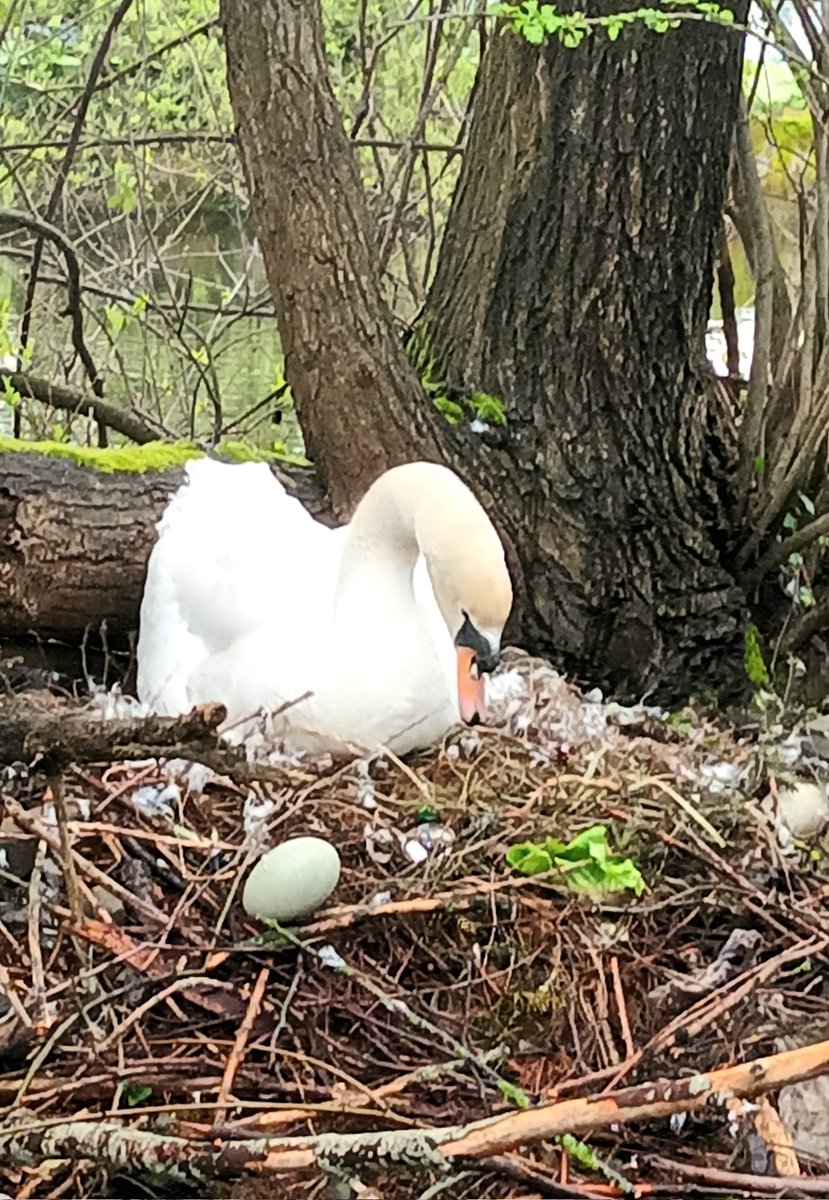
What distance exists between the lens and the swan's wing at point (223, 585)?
209cm

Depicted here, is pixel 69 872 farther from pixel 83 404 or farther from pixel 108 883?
pixel 83 404

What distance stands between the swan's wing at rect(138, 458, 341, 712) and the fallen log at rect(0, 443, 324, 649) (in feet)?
0.18

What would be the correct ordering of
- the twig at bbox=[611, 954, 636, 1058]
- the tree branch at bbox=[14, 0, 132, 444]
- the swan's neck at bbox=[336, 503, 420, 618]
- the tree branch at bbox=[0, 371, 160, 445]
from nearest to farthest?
the twig at bbox=[611, 954, 636, 1058] → the swan's neck at bbox=[336, 503, 420, 618] → the tree branch at bbox=[14, 0, 132, 444] → the tree branch at bbox=[0, 371, 160, 445]

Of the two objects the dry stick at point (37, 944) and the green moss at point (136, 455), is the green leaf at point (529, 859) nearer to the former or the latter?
the dry stick at point (37, 944)

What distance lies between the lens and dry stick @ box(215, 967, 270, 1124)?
1.36 m

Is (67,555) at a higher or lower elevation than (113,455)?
lower

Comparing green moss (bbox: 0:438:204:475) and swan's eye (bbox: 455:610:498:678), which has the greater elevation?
green moss (bbox: 0:438:204:475)

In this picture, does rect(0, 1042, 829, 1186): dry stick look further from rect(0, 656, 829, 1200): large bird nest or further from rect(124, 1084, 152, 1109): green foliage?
rect(124, 1084, 152, 1109): green foliage

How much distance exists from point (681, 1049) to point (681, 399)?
4.35 feet

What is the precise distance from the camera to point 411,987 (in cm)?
161

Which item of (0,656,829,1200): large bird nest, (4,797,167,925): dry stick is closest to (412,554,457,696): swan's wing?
(0,656,829,1200): large bird nest

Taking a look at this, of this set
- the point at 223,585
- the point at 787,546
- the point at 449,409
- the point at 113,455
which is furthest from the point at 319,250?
the point at 787,546

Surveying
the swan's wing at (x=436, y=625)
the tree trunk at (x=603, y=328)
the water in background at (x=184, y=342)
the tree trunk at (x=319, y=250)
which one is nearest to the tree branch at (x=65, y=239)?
the water in background at (x=184, y=342)

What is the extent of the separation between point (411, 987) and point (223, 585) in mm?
→ 728
